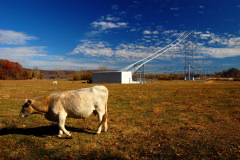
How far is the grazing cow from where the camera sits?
4926 mm

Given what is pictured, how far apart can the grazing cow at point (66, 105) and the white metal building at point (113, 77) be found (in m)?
35.3

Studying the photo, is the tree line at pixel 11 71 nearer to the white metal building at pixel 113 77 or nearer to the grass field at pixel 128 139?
the white metal building at pixel 113 77

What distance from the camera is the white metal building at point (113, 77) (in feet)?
134

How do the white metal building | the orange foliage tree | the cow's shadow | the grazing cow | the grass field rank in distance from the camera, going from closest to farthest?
the grass field
the grazing cow
the cow's shadow
the white metal building
the orange foliage tree

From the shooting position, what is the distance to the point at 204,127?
6086 mm

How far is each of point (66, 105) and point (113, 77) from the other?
1455 inches

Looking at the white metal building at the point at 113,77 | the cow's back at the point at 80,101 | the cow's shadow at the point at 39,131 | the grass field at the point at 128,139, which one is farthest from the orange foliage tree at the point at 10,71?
the cow's back at the point at 80,101

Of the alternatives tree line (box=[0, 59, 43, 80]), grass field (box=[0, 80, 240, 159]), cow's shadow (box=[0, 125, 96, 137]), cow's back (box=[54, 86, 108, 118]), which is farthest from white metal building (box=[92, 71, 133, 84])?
tree line (box=[0, 59, 43, 80])

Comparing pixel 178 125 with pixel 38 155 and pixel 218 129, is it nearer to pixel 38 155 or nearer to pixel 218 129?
pixel 218 129

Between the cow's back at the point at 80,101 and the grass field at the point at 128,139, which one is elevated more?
the cow's back at the point at 80,101

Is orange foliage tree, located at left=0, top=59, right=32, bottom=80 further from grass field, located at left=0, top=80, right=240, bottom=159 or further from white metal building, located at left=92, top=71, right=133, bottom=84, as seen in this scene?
grass field, located at left=0, top=80, right=240, bottom=159

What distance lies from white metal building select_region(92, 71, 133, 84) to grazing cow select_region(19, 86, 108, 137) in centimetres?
3528

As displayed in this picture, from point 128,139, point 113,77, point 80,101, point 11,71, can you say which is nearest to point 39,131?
point 80,101

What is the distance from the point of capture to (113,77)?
4188 cm
